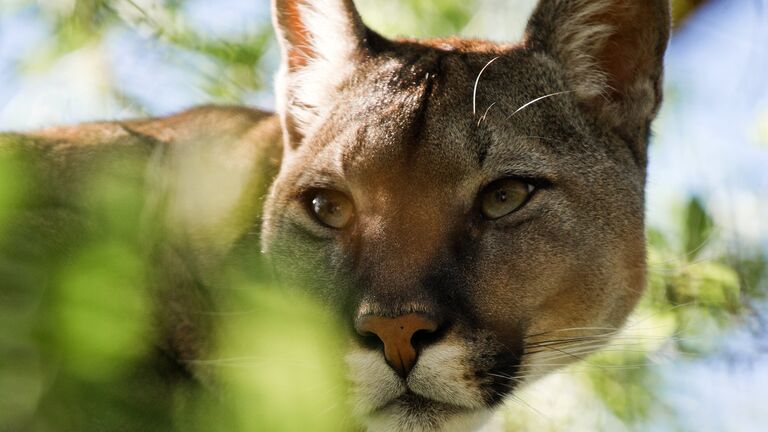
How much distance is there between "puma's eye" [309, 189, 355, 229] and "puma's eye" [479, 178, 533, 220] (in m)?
0.56

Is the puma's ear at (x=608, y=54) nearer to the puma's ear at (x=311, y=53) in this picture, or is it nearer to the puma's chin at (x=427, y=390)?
the puma's ear at (x=311, y=53)

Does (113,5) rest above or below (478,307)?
above

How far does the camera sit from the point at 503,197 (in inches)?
155

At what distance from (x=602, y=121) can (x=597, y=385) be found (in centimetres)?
153

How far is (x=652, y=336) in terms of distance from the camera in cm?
456

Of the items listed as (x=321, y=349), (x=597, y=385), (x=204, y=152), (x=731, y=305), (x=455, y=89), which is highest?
(x=321, y=349)

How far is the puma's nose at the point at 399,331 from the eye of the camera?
10.6 ft

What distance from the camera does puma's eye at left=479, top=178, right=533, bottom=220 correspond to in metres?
3.89

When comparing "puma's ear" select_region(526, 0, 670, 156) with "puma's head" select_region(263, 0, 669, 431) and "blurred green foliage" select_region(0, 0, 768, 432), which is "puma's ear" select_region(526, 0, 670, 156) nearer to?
"puma's head" select_region(263, 0, 669, 431)

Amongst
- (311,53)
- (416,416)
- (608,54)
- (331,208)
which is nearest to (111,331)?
(416,416)

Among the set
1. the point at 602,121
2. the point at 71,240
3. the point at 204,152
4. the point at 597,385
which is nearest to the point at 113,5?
the point at 71,240

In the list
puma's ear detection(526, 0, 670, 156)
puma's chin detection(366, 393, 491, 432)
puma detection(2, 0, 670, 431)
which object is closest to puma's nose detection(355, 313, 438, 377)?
puma detection(2, 0, 670, 431)

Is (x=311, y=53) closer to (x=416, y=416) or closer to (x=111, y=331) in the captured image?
(x=416, y=416)

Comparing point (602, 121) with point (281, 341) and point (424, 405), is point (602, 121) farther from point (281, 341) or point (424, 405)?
point (281, 341)
